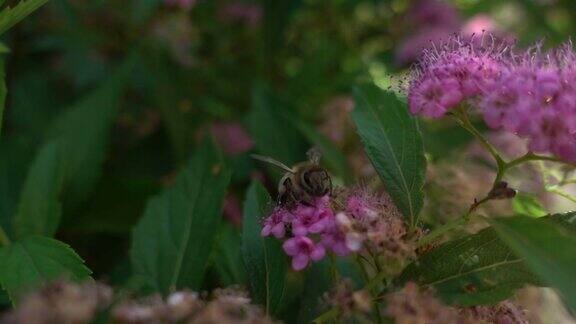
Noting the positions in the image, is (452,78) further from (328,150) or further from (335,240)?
(328,150)

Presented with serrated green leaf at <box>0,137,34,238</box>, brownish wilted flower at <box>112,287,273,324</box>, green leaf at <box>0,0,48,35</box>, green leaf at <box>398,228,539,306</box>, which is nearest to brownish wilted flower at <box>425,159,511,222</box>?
green leaf at <box>398,228,539,306</box>

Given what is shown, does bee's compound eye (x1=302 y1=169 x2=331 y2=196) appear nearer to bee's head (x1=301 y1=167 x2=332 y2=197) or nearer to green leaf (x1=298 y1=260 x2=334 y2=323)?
bee's head (x1=301 y1=167 x2=332 y2=197)

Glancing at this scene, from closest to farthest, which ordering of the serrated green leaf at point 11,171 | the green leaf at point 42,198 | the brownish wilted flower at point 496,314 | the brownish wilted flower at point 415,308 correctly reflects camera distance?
the brownish wilted flower at point 415,308 < the brownish wilted flower at point 496,314 < the green leaf at point 42,198 < the serrated green leaf at point 11,171

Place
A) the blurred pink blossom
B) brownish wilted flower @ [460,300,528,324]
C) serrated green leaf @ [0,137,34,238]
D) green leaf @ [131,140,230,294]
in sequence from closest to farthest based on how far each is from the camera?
brownish wilted flower @ [460,300,528,324]
green leaf @ [131,140,230,294]
serrated green leaf @ [0,137,34,238]
the blurred pink blossom

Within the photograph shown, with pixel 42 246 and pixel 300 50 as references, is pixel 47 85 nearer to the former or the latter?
pixel 300 50

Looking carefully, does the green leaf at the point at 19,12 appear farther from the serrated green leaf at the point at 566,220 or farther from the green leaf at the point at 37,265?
the serrated green leaf at the point at 566,220

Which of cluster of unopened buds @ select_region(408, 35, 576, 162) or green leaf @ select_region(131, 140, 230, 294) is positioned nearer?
cluster of unopened buds @ select_region(408, 35, 576, 162)

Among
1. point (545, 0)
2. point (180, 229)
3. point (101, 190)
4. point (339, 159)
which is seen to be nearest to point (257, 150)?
point (339, 159)

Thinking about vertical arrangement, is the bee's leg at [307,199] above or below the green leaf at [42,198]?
below

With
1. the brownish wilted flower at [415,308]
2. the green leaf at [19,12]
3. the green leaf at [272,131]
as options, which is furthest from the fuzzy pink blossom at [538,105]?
the green leaf at [272,131]
